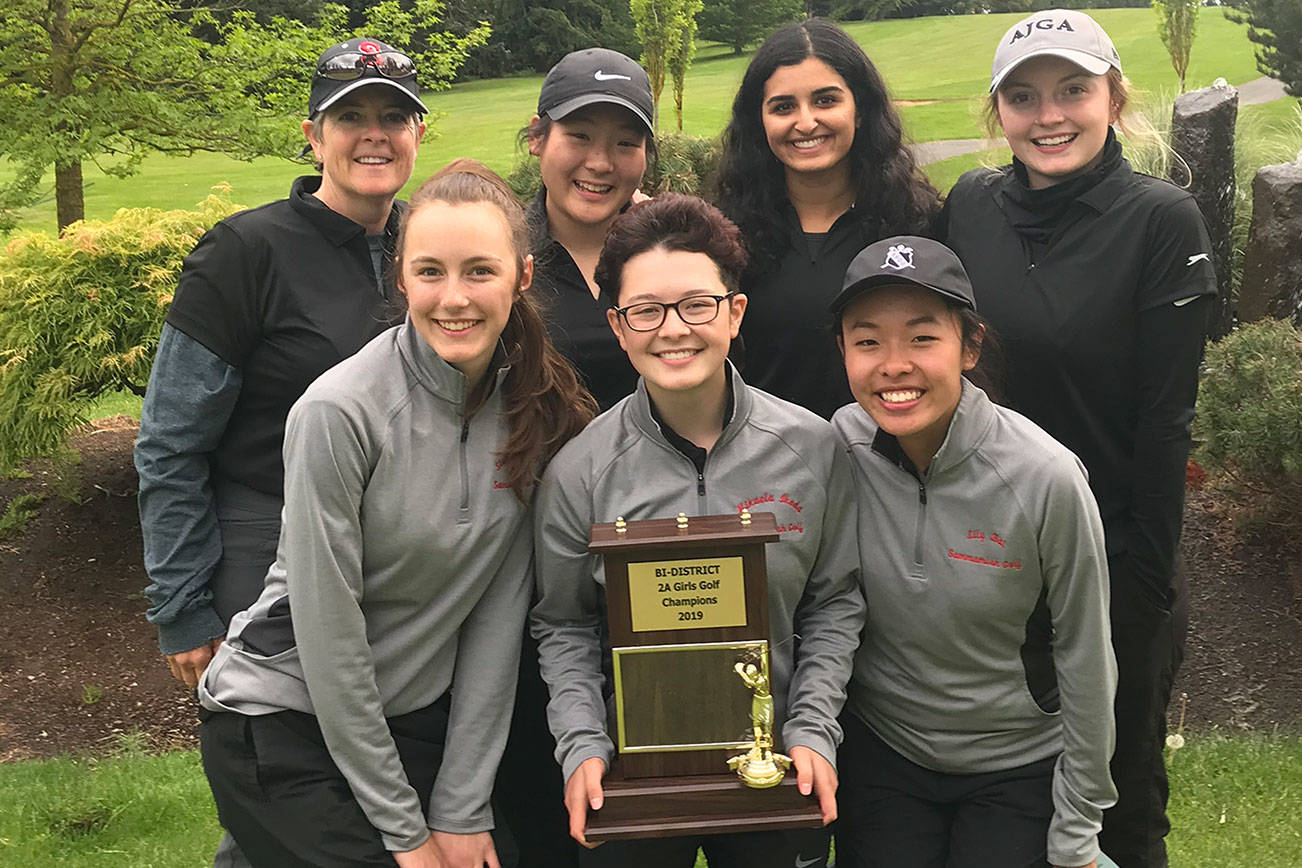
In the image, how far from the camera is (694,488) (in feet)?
9.86

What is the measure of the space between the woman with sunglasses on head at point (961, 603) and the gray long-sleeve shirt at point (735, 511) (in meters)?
0.14

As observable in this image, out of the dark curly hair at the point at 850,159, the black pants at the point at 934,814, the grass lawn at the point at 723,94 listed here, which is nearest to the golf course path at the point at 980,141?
the grass lawn at the point at 723,94

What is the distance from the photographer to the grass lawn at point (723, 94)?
24.4 metres

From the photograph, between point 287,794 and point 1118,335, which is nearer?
point 287,794

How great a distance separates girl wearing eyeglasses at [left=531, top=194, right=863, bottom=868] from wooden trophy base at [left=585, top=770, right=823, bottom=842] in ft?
0.48

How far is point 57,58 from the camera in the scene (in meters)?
9.10

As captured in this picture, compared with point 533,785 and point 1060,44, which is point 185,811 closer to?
point 533,785

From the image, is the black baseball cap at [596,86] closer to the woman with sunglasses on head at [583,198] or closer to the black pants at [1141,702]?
the woman with sunglasses on head at [583,198]

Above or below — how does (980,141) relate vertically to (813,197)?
above

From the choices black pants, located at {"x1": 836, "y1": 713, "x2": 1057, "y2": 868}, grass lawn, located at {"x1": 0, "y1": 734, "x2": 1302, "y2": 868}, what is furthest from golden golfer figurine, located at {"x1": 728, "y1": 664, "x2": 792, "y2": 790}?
grass lawn, located at {"x1": 0, "y1": 734, "x2": 1302, "y2": 868}

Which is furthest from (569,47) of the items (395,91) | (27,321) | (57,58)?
(395,91)

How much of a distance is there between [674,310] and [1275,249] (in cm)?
703

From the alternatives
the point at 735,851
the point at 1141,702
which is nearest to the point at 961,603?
the point at 735,851

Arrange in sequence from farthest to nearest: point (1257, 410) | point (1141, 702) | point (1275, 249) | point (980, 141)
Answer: point (980, 141) < point (1275, 249) < point (1257, 410) < point (1141, 702)
